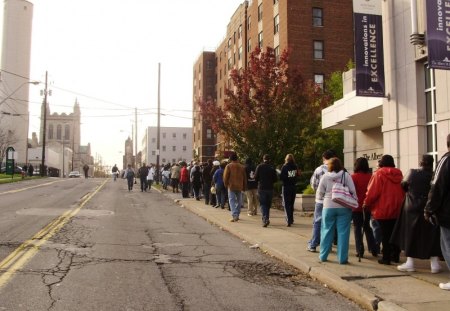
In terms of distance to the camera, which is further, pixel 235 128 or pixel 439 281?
pixel 235 128

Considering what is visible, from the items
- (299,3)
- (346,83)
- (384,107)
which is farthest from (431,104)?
(299,3)

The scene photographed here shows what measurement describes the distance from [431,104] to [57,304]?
8.60 metres

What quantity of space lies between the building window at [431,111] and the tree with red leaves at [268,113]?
376 inches

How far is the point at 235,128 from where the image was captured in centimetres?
2109

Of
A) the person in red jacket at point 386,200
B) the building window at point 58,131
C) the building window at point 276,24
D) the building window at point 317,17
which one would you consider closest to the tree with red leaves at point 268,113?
the person in red jacket at point 386,200

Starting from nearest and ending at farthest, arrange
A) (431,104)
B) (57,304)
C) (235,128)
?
(57,304) → (431,104) → (235,128)

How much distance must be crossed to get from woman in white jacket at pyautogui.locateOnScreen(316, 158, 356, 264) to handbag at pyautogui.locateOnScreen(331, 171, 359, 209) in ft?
0.27

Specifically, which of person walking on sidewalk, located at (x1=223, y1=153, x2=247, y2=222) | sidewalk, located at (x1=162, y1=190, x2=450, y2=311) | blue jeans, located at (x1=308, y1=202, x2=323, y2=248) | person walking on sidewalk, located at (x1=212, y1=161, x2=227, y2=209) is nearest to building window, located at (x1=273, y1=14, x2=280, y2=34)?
person walking on sidewalk, located at (x1=212, y1=161, x2=227, y2=209)

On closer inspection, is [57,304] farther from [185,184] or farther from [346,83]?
[185,184]

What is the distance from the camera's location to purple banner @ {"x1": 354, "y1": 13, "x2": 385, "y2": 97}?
11.9 meters

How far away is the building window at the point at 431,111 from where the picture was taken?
10.5 meters

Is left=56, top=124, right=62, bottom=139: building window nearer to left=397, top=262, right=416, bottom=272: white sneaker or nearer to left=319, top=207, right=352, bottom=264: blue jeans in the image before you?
left=319, top=207, right=352, bottom=264: blue jeans

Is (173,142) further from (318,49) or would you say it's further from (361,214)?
(361,214)

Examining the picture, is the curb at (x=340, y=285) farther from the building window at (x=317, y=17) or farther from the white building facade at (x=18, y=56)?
the white building facade at (x=18, y=56)
